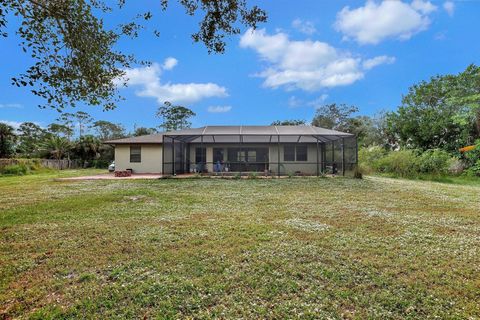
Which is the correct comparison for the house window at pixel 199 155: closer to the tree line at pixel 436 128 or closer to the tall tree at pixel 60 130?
the tree line at pixel 436 128

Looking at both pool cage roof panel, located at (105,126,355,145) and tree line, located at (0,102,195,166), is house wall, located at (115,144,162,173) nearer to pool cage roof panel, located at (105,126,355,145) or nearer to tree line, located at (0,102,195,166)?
pool cage roof panel, located at (105,126,355,145)

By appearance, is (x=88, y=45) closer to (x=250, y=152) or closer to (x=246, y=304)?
(x=246, y=304)

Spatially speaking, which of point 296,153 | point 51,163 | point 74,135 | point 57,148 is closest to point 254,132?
point 296,153

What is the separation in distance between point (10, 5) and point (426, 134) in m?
23.3

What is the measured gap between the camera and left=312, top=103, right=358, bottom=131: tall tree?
109ft

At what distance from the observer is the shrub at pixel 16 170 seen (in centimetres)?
1811

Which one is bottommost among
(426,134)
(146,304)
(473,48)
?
(146,304)

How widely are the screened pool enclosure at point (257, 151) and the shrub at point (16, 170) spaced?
11.6 meters

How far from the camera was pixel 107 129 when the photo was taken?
40969mm

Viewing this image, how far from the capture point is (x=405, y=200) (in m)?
7.91

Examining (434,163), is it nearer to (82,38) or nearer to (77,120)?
(82,38)

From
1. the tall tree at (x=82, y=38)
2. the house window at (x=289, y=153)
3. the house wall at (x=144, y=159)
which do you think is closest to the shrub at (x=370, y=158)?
the house window at (x=289, y=153)

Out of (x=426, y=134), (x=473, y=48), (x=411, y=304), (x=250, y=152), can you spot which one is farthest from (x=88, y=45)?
(x=473, y=48)

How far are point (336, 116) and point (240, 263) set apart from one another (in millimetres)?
33113
